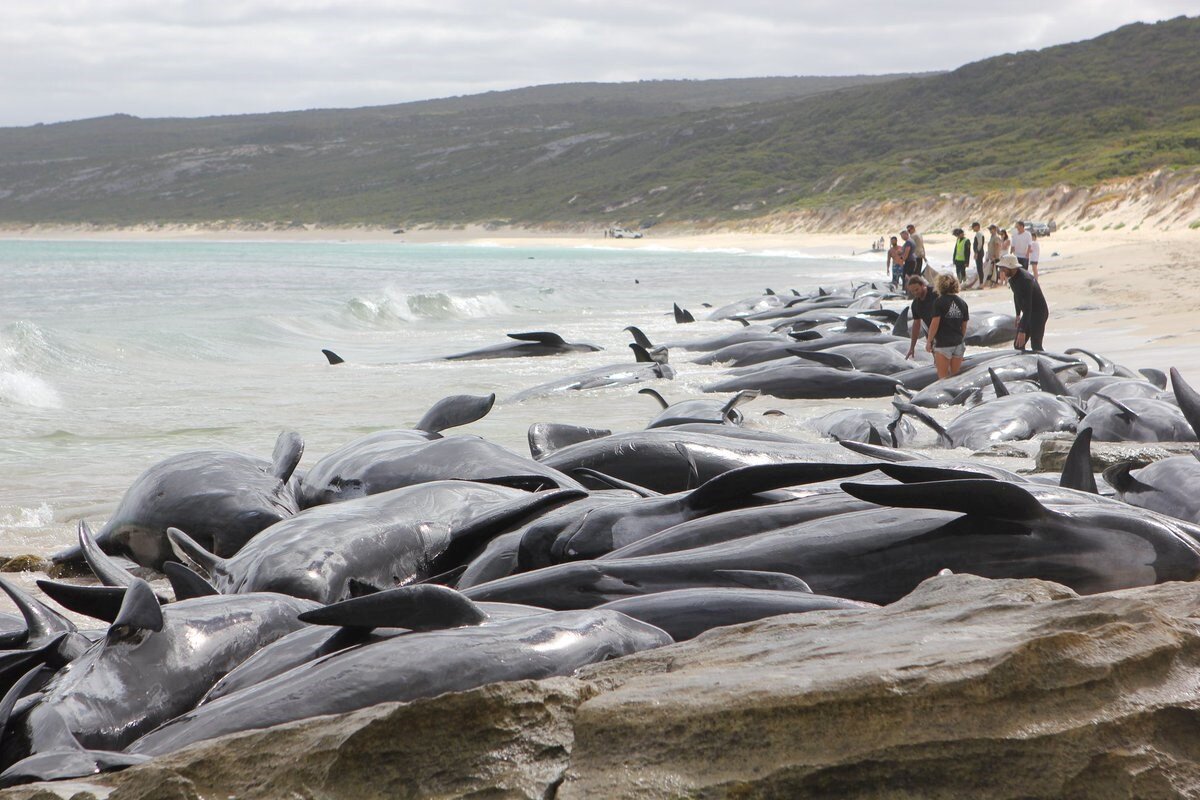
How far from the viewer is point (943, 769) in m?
1.86

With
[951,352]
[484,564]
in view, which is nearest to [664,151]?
[951,352]

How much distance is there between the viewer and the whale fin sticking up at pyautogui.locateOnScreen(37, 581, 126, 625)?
10.6 ft

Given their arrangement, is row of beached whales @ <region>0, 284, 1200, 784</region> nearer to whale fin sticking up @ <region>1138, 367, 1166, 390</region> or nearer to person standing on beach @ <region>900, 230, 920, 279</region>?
whale fin sticking up @ <region>1138, 367, 1166, 390</region>

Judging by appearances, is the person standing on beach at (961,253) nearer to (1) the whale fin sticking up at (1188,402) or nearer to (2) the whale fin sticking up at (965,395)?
(2) the whale fin sticking up at (965,395)

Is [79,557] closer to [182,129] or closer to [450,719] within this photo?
[450,719]

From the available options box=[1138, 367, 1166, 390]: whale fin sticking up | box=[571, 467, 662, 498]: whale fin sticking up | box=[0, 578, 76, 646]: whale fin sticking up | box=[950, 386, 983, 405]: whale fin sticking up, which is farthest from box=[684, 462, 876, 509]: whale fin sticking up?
box=[1138, 367, 1166, 390]: whale fin sticking up

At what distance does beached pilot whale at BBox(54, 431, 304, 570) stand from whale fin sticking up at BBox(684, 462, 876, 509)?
211 cm

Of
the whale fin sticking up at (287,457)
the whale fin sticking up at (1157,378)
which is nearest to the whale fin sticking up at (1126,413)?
the whale fin sticking up at (1157,378)

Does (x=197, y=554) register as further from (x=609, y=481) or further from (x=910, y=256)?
(x=910, y=256)

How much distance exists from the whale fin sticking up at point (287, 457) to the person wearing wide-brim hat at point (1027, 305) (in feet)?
27.9

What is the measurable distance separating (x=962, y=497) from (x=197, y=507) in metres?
3.30

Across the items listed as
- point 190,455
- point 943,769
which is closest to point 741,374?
point 190,455

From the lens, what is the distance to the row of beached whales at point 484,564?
266cm

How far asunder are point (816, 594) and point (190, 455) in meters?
3.40
